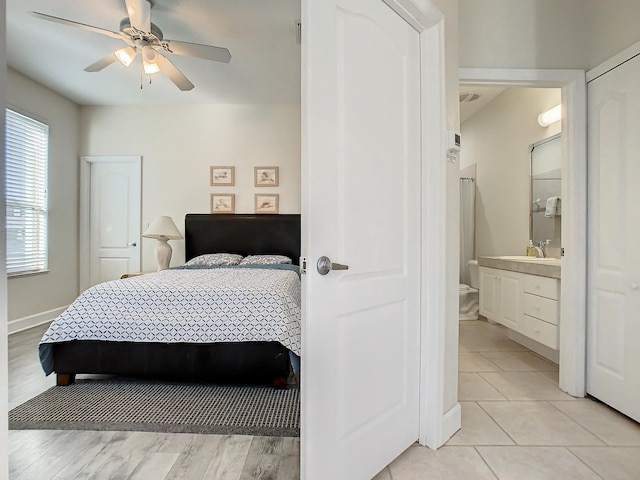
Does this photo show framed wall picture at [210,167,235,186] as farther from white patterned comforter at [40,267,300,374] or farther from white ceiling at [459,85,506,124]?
white ceiling at [459,85,506,124]

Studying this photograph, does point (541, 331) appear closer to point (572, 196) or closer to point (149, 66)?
point (572, 196)

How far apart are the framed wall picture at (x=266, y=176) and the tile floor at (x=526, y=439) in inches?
123

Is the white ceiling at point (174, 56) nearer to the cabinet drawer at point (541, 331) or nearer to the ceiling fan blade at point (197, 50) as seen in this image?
the ceiling fan blade at point (197, 50)

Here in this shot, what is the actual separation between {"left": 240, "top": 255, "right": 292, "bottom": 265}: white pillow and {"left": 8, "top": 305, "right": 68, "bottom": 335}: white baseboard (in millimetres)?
2424

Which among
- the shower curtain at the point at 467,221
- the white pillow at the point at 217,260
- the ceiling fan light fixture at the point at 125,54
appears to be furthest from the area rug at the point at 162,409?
the shower curtain at the point at 467,221

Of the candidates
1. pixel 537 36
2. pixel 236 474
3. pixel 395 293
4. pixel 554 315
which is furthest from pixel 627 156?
pixel 236 474

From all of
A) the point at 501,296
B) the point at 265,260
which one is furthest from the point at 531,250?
the point at 265,260

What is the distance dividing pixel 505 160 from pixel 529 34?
2.09 m

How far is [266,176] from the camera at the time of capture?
450 centimetres

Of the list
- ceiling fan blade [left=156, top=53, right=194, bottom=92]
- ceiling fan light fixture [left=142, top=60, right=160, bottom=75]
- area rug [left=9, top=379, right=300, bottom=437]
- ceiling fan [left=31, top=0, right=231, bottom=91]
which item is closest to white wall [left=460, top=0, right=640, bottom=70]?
ceiling fan [left=31, top=0, right=231, bottom=91]

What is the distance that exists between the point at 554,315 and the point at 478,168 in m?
2.85

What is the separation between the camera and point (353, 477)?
4.29 ft

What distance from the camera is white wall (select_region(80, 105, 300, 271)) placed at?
4.51m

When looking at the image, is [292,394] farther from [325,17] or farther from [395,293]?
[325,17]
